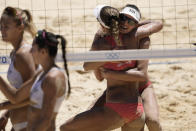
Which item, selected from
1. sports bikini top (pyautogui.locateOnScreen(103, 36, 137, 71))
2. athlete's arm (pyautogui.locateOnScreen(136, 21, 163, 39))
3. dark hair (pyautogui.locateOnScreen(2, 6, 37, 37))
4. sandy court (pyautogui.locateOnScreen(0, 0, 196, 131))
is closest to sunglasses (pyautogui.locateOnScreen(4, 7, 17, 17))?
dark hair (pyautogui.locateOnScreen(2, 6, 37, 37))

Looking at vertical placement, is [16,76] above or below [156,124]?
above

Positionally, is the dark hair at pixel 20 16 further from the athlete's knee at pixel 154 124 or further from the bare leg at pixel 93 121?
the athlete's knee at pixel 154 124

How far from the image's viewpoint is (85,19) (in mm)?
9977

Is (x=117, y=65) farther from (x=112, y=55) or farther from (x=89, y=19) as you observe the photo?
(x=89, y=19)

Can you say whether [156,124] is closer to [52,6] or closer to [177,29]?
[177,29]

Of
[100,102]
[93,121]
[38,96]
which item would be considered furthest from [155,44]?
[38,96]

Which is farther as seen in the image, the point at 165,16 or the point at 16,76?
the point at 165,16

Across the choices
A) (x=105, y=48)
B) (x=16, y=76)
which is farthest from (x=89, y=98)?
(x=16, y=76)

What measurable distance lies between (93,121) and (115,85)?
460 millimetres

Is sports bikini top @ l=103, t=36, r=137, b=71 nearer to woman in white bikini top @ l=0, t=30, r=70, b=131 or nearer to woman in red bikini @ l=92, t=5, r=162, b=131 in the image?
woman in red bikini @ l=92, t=5, r=162, b=131

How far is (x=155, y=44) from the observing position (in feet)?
30.7

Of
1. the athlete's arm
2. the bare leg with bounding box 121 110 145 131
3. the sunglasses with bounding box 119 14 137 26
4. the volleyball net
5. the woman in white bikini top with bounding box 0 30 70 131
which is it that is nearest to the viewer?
the woman in white bikini top with bounding box 0 30 70 131

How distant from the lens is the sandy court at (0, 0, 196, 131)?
26.1 ft

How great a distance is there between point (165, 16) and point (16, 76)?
239 inches
